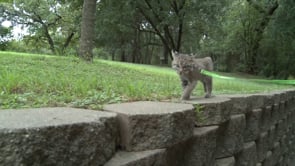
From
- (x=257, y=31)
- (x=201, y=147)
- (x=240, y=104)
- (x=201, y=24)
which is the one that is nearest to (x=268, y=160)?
(x=240, y=104)

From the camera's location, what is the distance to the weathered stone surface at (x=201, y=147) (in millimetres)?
2245

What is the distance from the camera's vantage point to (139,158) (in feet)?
5.31

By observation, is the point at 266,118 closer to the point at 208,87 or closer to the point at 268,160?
the point at 268,160

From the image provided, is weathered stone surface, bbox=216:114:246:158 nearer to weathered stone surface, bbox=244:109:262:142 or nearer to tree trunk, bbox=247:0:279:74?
weathered stone surface, bbox=244:109:262:142

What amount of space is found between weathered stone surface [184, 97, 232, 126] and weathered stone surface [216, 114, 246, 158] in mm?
196

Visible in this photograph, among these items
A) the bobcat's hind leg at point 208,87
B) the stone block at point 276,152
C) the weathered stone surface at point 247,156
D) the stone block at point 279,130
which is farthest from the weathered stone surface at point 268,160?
the bobcat's hind leg at point 208,87

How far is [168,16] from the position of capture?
17.6 metres

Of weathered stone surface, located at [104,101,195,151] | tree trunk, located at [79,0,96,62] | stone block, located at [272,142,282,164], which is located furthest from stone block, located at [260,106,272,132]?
tree trunk, located at [79,0,96,62]

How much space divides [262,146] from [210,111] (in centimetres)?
241

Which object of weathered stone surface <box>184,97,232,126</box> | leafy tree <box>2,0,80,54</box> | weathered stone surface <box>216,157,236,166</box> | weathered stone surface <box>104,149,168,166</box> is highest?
leafy tree <box>2,0,80,54</box>

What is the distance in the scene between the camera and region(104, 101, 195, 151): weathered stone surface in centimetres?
168

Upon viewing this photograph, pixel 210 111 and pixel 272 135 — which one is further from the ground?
pixel 210 111

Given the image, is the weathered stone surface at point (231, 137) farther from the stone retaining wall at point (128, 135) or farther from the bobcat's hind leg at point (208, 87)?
the bobcat's hind leg at point (208, 87)

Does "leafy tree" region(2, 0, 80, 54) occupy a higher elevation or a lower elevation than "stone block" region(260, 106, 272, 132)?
higher
